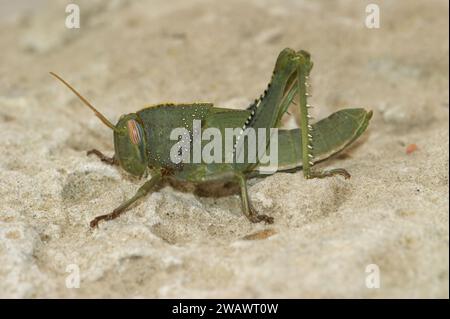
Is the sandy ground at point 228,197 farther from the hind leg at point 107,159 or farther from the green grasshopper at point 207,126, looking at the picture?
the green grasshopper at point 207,126

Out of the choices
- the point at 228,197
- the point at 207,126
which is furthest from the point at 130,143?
the point at 228,197

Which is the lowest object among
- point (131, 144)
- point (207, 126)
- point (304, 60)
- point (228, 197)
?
point (228, 197)

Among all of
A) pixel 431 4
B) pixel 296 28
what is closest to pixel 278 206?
pixel 296 28

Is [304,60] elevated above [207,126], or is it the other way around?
[304,60]

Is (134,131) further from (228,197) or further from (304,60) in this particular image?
(304,60)

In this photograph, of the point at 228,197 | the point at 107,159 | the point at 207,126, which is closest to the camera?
the point at 207,126

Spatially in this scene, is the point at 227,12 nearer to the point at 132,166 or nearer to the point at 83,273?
the point at 132,166

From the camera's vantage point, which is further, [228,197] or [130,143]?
[228,197]
